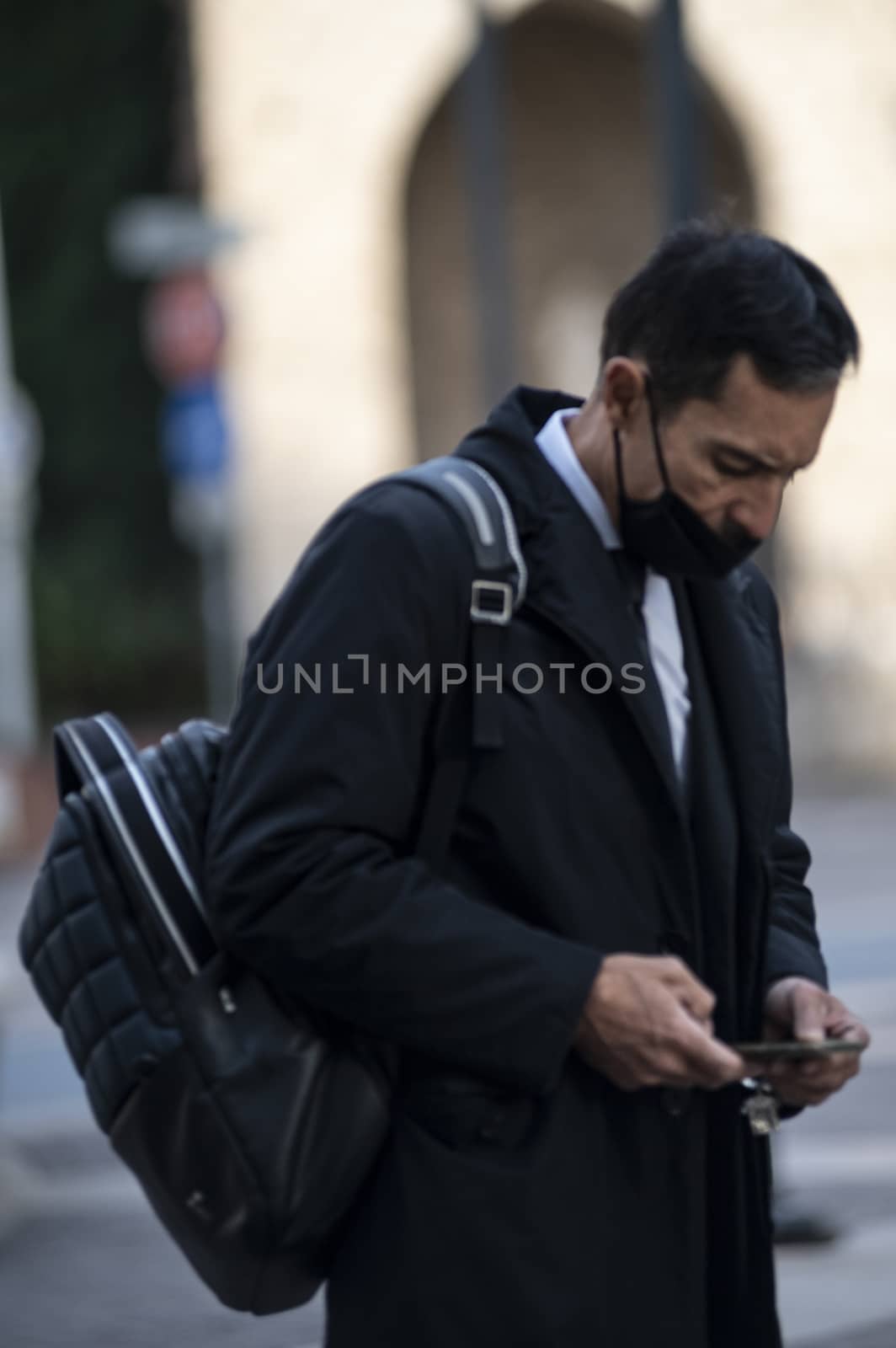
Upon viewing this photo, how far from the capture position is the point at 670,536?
8.32 ft

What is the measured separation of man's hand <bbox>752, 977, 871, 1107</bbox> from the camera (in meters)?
2.60

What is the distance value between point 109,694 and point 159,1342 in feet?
71.7

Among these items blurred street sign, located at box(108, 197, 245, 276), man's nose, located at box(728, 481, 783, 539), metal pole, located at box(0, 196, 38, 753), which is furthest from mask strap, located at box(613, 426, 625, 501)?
metal pole, located at box(0, 196, 38, 753)

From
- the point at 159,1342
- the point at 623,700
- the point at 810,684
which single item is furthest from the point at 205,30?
the point at 623,700

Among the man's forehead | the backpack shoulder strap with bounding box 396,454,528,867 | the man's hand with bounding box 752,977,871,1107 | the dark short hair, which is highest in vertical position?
the dark short hair

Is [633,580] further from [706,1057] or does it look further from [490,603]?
[706,1057]

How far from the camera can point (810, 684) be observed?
67.9 feet

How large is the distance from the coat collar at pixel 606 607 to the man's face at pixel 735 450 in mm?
94

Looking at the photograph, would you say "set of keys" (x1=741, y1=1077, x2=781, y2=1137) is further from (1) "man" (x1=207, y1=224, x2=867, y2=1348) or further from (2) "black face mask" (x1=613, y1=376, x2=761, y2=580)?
(2) "black face mask" (x1=613, y1=376, x2=761, y2=580)

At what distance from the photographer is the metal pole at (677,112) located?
6488 millimetres

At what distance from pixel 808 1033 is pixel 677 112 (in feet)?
14.6

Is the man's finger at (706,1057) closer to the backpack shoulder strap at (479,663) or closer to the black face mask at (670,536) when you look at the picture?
the backpack shoulder strap at (479,663)

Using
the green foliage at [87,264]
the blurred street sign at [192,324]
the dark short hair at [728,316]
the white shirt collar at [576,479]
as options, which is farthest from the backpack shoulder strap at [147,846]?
the green foliage at [87,264]

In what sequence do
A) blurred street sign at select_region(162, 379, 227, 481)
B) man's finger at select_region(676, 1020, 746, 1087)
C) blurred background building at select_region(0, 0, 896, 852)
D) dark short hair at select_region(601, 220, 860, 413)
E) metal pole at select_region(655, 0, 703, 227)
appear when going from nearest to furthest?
1. man's finger at select_region(676, 1020, 746, 1087)
2. dark short hair at select_region(601, 220, 860, 413)
3. metal pole at select_region(655, 0, 703, 227)
4. blurred street sign at select_region(162, 379, 227, 481)
5. blurred background building at select_region(0, 0, 896, 852)
